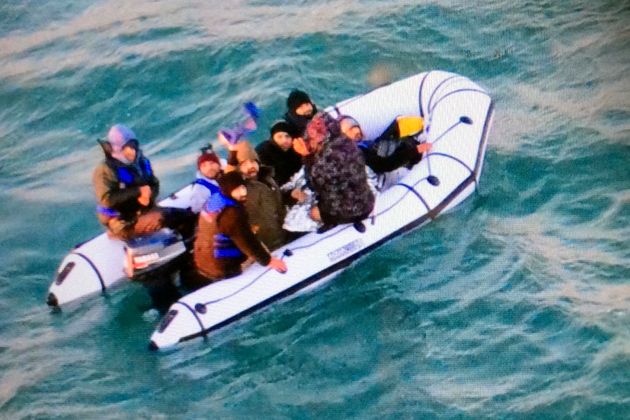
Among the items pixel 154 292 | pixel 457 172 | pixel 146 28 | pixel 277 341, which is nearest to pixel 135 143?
pixel 154 292

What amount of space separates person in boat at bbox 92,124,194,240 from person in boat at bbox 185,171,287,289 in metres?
0.44

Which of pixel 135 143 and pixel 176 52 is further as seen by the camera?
pixel 176 52

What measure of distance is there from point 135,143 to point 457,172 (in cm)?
273

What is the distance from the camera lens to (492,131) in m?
8.88

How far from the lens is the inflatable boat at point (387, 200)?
22.6 ft

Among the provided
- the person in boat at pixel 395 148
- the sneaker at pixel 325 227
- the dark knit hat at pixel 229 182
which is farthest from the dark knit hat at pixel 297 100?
the dark knit hat at pixel 229 182

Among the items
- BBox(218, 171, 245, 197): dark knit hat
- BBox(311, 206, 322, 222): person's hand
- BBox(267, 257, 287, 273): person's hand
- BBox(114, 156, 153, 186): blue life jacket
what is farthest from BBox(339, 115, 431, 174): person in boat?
BBox(114, 156, 153, 186): blue life jacket

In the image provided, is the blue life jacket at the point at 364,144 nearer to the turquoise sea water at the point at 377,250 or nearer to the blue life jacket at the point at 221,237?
the turquoise sea water at the point at 377,250

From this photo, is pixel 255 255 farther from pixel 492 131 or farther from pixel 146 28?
pixel 146 28

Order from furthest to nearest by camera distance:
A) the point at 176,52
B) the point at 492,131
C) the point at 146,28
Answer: the point at 146,28, the point at 176,52, the point at 492,131

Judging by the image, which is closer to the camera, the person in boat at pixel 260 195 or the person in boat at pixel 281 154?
the person in boat at pixel 260 195

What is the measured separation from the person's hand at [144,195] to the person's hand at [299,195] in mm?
1201

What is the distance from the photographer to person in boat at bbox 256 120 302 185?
738cm

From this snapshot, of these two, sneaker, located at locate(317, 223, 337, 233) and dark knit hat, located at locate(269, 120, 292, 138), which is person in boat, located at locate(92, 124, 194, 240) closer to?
dark knit hat, located at locate(269, 120, 292, 138)
